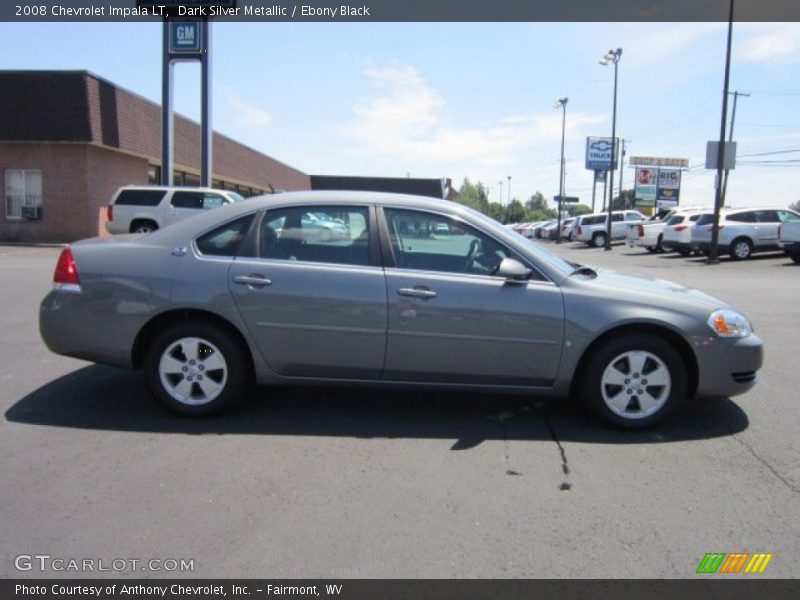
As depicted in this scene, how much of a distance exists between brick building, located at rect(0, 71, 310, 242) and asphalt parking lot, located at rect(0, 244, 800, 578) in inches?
800

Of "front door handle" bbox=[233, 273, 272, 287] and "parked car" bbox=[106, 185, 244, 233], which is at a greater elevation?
"parked car" bbox=[106, 185, 244, 233]

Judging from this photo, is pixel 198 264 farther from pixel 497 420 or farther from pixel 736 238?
pixel 736 238

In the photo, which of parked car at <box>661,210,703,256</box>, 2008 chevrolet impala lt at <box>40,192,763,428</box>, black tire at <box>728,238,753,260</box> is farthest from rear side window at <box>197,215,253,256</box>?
parked car at <box>661,210,703,256</box>

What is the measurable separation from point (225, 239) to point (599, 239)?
35871 millimetres

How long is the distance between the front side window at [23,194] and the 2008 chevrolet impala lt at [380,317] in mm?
22670

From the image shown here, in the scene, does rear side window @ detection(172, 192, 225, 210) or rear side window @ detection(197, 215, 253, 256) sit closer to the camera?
rear side window @ detection(197, 215, 253, 256)

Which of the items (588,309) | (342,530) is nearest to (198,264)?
(342,530)

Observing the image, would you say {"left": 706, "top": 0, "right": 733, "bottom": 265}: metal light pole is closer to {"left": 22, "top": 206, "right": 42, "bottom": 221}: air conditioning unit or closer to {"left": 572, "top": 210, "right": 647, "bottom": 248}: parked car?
{"left": 572, "top": 210, "right": 647, "bottom": 248}: parked car

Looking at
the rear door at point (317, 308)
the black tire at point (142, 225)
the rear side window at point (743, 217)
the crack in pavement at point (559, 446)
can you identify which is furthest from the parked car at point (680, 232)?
the rear door at point (317, 308)

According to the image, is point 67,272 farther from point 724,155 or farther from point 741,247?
point 724,155

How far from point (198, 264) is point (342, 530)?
234 centimetres

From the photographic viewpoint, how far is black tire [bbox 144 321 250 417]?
4.68 meters

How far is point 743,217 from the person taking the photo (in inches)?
942

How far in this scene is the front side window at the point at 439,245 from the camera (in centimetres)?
477
